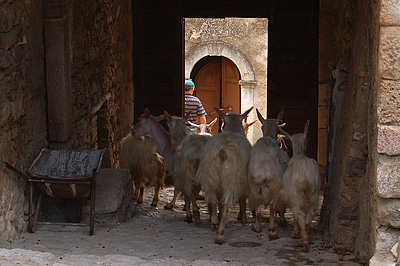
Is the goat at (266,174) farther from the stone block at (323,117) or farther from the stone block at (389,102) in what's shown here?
the stone block at (323,117)

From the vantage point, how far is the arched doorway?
19.3 meters

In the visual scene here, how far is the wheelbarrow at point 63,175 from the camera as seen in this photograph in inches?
221

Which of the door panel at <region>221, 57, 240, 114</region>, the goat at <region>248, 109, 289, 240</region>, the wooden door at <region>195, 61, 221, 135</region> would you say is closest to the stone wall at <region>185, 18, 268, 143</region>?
the door panel at <region>221, 57, 240, 114</region>

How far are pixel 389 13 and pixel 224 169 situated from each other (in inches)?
100

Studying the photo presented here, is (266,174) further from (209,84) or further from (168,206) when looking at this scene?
(209,84)

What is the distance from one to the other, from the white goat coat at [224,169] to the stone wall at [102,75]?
1.79 meters

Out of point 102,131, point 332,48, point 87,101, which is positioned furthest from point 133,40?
point 332,48

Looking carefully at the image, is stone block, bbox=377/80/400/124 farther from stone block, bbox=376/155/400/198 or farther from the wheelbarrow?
the wheelbarrow

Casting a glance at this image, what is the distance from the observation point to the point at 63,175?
19.8ft

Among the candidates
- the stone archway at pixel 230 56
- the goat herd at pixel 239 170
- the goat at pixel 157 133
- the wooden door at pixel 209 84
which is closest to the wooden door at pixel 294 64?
the goat at pixel 157 133

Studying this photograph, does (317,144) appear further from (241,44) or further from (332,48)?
(241,44)

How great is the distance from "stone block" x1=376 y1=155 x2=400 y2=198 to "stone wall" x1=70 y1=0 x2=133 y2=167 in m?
3.95

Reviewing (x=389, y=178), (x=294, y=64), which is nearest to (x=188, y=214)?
(x=389, y=178)

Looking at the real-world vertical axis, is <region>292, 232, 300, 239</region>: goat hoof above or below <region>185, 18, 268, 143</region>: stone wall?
below
